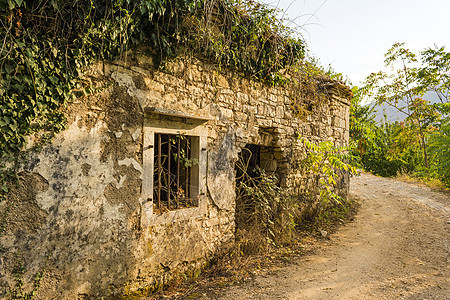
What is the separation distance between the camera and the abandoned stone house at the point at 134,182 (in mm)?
2496

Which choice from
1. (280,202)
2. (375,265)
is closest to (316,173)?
(280,202)

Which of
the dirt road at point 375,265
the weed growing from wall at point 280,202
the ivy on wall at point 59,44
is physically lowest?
the dirt road at point 375,265

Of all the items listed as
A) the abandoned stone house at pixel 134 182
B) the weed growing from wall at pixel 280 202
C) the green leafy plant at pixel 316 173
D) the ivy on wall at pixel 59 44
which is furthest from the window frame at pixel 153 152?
the green leafy plant at pixel 316 173

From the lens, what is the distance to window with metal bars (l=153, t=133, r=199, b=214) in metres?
3.57

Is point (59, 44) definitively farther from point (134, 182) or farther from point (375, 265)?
point (375, 265)

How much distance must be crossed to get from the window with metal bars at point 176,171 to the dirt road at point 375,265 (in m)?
1.31

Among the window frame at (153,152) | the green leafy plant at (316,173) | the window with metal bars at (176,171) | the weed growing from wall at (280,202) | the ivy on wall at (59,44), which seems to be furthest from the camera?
the green leafy plant at (316,173)

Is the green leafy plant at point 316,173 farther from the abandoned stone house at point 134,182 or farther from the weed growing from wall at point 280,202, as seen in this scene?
the abandoned stone house at point 134,182

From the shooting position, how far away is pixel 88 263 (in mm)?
2732

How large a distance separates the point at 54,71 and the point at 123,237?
5.85 feet

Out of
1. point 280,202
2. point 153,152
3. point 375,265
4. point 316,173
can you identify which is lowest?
point 375,265

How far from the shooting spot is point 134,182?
311 centimetres

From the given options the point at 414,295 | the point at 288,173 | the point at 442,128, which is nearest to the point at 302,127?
the point at 288,173

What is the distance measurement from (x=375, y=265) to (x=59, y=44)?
15.9 ft
